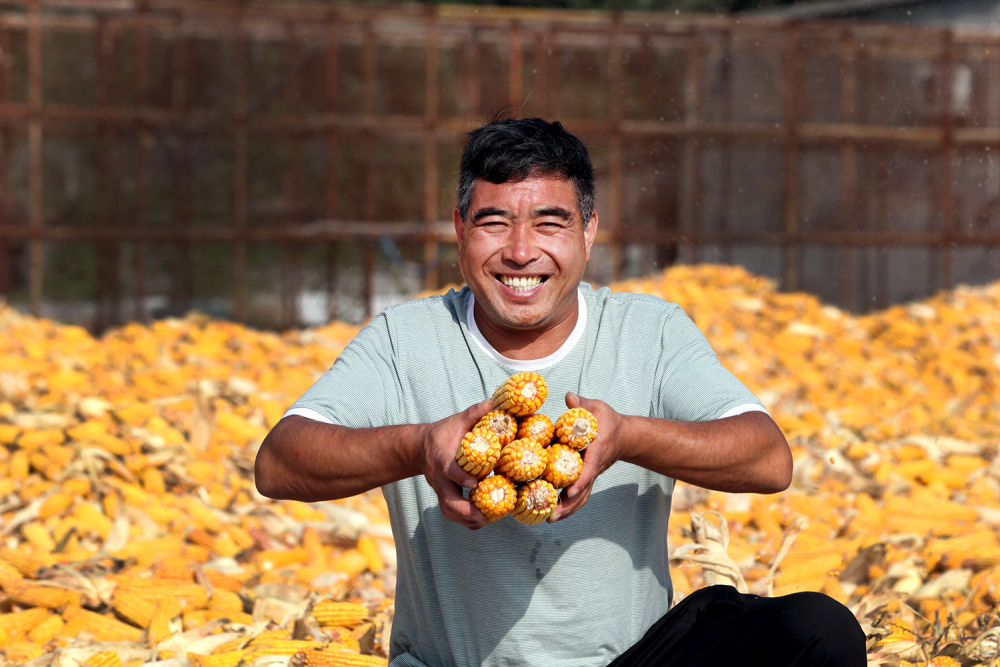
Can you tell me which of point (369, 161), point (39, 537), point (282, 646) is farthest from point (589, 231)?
point (369, 161)

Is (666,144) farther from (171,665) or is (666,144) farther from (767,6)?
(767,6)

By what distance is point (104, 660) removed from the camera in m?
3.41

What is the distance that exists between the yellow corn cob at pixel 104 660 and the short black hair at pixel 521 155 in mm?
2015

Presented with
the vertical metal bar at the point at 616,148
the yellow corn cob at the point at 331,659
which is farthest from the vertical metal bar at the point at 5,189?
the yellow corn cob at the point at 331,659

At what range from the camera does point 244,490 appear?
575 centimetres

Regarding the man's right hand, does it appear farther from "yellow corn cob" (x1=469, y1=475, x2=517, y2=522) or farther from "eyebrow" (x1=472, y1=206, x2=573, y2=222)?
"eyebrow" (x1=472, y1=206, x2=573, y2=222)

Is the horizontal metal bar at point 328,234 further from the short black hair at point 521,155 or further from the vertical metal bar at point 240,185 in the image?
the short black hair at point 521,155

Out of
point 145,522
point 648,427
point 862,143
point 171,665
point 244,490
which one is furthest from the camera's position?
point 862,143

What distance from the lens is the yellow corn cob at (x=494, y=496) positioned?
6.51 feet

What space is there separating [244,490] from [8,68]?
25.2 feet

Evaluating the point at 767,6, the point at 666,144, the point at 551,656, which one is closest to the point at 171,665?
the point at 551,656

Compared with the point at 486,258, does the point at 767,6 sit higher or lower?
higher

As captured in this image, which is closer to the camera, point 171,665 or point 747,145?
point 171,665

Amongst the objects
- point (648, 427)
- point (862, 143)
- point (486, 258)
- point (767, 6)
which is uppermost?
point (767, 6)
